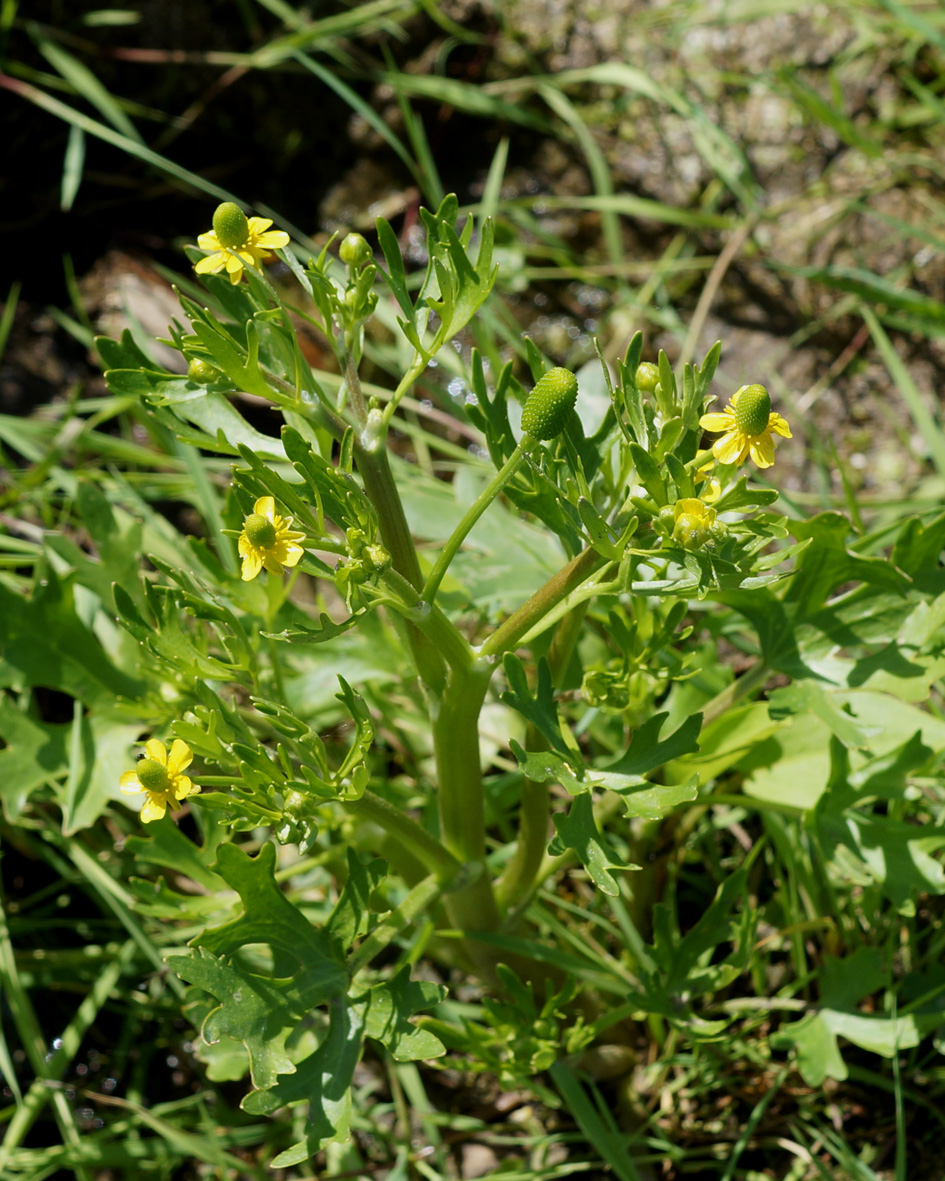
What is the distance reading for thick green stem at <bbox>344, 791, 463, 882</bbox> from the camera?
4.62 ft

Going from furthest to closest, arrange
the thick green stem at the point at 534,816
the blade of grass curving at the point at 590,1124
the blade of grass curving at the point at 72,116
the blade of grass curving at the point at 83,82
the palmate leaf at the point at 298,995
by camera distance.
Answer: the blade of grass curving at the point at 83,82
the blade of grass curving at the point at 72,116
the blade of grass curving at the point at 590,1124
the thick green stem at the point at 534,816
the palmate leaf at the point at 298,995

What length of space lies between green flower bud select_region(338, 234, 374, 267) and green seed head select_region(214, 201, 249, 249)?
0.12 meters

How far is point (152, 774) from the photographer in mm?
1252

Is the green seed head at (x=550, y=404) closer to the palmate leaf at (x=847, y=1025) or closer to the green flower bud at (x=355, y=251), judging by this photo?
the green flower bud at (x=355, y=251)

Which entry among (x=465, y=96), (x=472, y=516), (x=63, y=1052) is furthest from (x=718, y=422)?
(x=465, y=96)

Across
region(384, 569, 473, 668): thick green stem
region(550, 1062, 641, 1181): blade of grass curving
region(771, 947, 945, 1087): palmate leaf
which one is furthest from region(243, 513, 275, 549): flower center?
region(771, 947, 945, 1087): palmate leaf

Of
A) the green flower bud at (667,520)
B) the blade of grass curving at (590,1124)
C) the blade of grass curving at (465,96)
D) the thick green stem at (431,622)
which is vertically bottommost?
the blade of grass curving at (590,1124)

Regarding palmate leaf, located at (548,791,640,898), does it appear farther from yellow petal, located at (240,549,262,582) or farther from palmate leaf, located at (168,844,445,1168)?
yellow petal, located at (240,549,262,582)

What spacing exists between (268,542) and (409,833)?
0.55 meters

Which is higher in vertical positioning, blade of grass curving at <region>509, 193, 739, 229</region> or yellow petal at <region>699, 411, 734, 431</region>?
blade of grass curving at <region>509, 193, 739, 229</region>

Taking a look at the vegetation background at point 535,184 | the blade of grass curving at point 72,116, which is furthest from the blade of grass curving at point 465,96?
the blade of grass curving at point 72,116

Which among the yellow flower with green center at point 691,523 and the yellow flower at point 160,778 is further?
the yellow flower at point 160,778

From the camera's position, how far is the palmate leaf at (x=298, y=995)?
1348 mm

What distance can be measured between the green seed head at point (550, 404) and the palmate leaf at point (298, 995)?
2.10 feet
